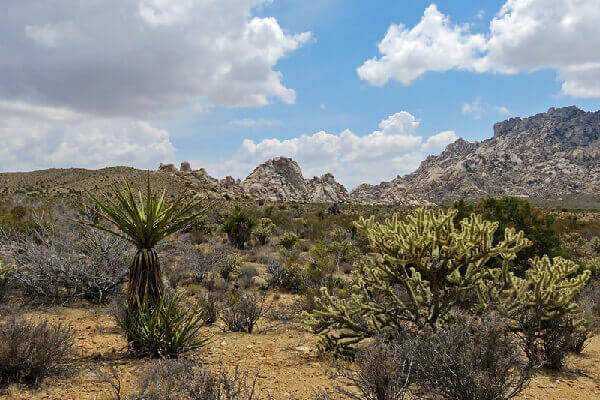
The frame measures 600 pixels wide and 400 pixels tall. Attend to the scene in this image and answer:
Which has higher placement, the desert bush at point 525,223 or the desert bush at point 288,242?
the desert bush at point 525,223

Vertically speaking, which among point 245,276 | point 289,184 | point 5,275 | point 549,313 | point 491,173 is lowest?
point 245,276

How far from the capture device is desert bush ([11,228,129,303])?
722cm

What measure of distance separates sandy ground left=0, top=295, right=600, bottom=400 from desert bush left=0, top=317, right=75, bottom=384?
164 mm

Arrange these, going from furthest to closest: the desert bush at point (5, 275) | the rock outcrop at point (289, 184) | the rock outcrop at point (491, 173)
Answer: the rock outcrop at point (491, 173)
the rock outcrop at point (289, 184)
the desert bush at point (5, 275)

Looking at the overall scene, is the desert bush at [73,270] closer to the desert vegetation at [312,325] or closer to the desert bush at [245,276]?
the desert vegetation at [312,325]

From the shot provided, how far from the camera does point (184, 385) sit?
314 centimetres

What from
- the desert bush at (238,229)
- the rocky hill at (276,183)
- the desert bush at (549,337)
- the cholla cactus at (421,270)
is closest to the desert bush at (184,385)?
the cholla cactus at (421,270)

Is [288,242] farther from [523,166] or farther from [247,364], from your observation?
[523,166]

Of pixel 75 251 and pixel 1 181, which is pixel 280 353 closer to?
pixel 75 251

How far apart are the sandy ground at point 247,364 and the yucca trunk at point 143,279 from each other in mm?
830

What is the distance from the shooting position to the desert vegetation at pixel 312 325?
11.7 feet

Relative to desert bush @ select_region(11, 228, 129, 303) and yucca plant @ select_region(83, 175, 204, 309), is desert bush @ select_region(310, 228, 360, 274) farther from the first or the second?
yucca plant @ select_region(83, 175, 204, 309)

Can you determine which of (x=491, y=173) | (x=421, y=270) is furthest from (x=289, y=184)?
(x=491, y=173)

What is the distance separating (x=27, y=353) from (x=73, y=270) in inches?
161
